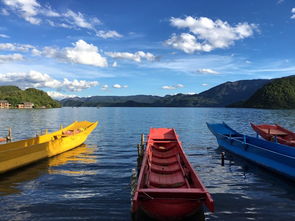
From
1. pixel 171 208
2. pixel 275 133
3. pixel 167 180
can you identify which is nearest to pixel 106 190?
pixel 167 180

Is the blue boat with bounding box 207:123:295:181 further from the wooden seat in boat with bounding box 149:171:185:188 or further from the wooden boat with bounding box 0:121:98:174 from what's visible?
the wooden boat with bounding box 0:121:98:174

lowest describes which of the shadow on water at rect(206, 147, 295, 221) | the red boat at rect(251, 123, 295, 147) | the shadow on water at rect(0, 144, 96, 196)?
the shadow on water at rect(206, 147, 295, 221)

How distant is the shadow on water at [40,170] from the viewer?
51.0 ft

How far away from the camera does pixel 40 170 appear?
19.5 metres

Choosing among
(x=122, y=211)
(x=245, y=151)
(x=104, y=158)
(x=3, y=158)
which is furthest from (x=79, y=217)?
(x=245, y=151)

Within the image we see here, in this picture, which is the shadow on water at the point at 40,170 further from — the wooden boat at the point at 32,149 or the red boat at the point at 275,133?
the red boat at the point at 275,133

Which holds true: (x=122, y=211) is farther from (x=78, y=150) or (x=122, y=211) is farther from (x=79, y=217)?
(x=78, y=150)

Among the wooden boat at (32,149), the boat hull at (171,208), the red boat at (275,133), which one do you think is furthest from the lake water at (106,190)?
the red boat at (275,133)

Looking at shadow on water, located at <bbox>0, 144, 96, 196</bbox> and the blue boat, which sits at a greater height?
the blue boat

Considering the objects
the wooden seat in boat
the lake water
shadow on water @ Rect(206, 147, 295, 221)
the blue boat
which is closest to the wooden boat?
the lake water

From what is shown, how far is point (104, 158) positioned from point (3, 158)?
932 cm

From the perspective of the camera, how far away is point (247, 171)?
20062mm

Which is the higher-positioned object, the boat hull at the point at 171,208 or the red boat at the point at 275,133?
the red boat at the point at 275,133

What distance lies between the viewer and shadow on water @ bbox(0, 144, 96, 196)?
1554cm
